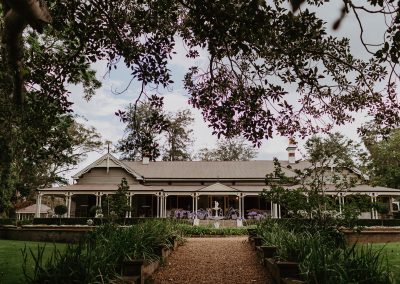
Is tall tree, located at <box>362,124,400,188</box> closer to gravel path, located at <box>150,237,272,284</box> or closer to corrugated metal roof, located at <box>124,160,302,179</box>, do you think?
corrugated metal roof, located at <box>124,160,302,179</box>

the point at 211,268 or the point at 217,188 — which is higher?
the point at 217,188

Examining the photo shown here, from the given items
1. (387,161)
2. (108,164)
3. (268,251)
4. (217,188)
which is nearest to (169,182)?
(108,164)

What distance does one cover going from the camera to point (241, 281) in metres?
7.80

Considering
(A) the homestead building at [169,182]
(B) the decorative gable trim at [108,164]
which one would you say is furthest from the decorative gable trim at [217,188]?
(B) the decorative gable trim at [108,164]

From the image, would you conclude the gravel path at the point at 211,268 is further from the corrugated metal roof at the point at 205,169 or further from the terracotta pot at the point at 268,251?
the corrugated metal roof at the point at 205,169

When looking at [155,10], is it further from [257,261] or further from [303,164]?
[303,164]

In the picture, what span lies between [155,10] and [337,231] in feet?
21.2

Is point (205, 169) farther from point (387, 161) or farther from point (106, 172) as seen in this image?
point (387, 161)


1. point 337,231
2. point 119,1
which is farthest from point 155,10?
point 337,231

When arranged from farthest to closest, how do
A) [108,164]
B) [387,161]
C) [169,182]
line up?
[387,161] → [169,182] → [108,164]

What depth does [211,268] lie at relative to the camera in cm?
945

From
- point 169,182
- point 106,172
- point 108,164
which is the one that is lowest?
point 169,182

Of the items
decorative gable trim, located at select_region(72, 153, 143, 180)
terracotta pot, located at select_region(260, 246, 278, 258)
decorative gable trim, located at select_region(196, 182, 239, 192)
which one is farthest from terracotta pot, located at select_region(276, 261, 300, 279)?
decorative gable trim, located at select_region(72, 153, 143, 180)

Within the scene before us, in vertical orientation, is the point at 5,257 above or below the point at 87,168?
below
